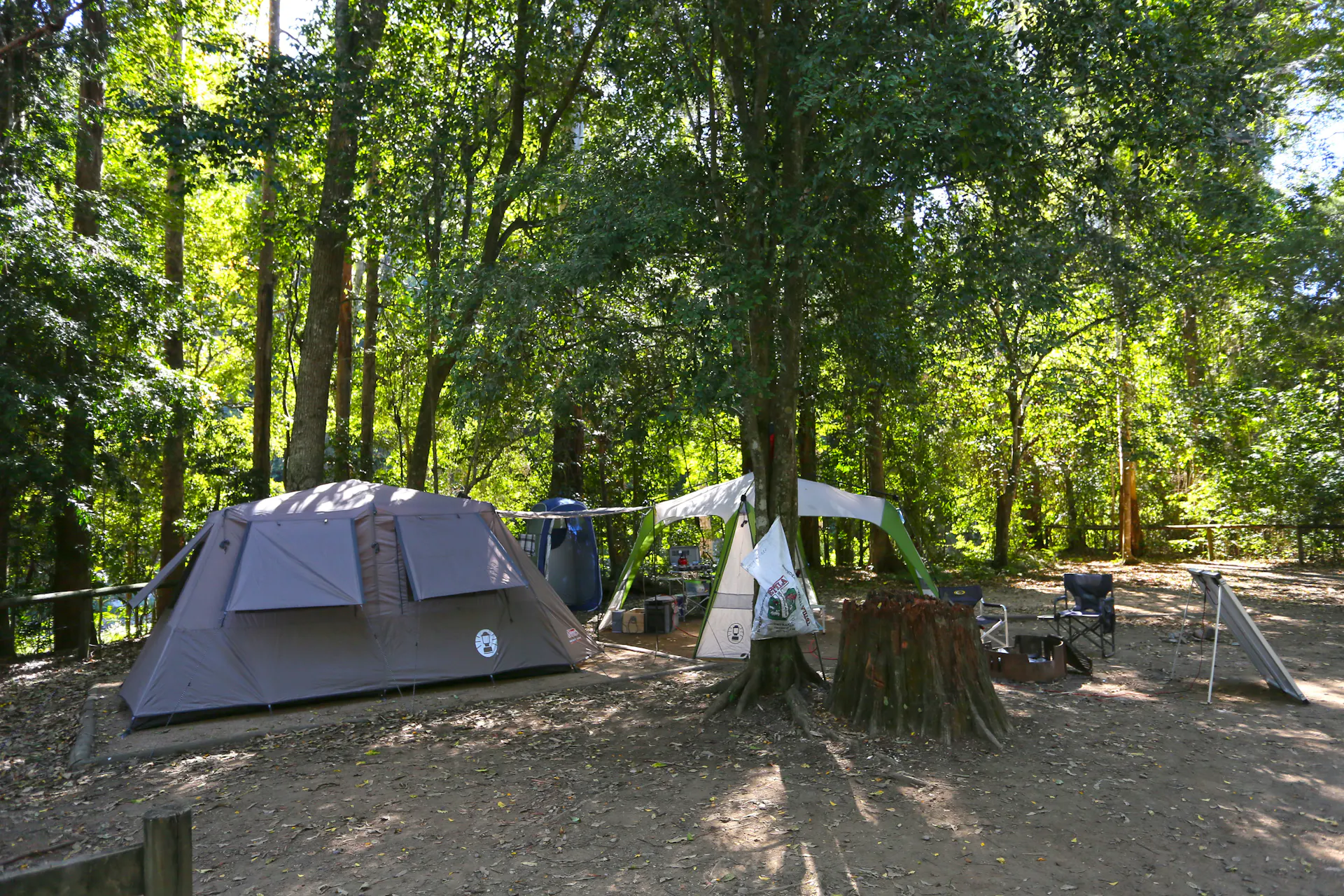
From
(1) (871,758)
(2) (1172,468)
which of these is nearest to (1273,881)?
(1) (871,758)

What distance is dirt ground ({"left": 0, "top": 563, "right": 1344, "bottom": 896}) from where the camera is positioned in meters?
4.21

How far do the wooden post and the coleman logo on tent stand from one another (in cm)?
658

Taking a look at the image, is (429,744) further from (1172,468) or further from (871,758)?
(1172,468)

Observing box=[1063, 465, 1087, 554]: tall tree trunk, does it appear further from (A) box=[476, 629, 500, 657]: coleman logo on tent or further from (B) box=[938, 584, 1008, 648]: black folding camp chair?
(A) box=[476, 629, 500, 657]: coleman logo on tent

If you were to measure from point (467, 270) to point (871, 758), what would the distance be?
5767mm

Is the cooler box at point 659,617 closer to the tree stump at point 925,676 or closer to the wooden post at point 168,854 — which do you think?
the tree stump at point 925,676

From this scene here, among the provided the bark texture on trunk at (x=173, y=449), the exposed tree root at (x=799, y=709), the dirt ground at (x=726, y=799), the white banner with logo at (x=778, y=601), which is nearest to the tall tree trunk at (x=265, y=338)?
the bark texture on trunk at (x=173, y=449)

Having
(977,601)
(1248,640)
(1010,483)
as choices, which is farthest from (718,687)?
(1010,483)

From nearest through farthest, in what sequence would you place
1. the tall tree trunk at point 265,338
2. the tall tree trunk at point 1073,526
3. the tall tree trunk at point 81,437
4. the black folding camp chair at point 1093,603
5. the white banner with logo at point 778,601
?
the white banner with logo at point 778,601, the black folding camp chair at point 1093,603, the tall tree trunk at point 81,437, the tall tree trunk at point 265,338, the tall tree trunk at point 1073,526

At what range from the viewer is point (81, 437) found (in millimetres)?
10391

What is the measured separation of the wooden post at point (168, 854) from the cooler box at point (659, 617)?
9.51m

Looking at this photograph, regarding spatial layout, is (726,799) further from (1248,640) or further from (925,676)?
(1248,640)

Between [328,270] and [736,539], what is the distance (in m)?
5.90

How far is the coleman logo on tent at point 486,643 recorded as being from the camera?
8578 mm
